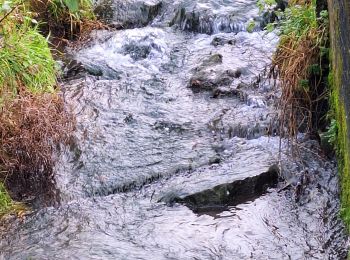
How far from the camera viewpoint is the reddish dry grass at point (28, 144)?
4.43 meters

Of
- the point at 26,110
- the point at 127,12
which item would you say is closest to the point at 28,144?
the point at 26,110

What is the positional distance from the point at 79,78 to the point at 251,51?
2035mm

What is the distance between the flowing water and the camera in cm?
373

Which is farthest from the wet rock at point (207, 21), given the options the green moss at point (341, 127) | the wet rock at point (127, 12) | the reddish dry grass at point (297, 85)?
the green moss at point (341, 127)

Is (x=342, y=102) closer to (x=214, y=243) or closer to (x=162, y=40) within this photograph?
(x=214, y=243)

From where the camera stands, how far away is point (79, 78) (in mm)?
6324

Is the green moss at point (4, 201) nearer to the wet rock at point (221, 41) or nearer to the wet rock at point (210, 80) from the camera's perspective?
the wet rock at point (210, 80)

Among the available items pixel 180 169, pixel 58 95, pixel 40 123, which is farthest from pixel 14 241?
pixel 58 95

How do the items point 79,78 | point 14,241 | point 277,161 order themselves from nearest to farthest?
point 14,241 < point 277,161 < point 79,78

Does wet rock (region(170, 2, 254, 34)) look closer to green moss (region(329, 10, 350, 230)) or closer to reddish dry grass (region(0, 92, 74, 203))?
reddish dry grass (region(0, 92, 74, 203))

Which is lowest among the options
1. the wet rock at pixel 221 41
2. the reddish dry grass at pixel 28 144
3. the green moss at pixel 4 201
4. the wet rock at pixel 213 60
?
the green moss at pixel 4 201

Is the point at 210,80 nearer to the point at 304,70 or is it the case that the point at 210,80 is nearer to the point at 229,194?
the point at 304,70

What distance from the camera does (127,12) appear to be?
820 centimetres

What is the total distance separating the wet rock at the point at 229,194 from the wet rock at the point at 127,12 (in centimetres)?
424
